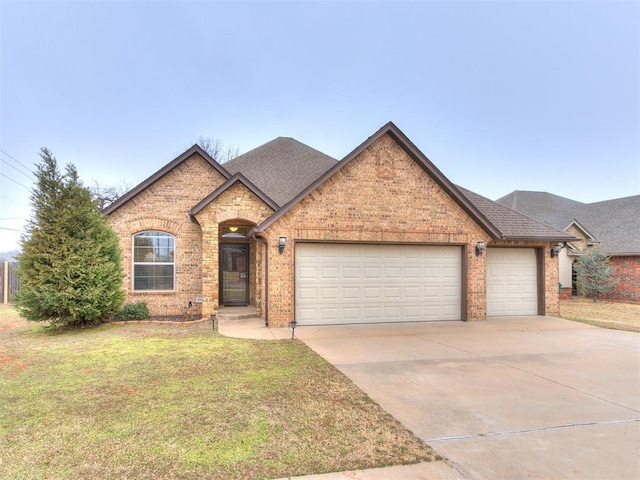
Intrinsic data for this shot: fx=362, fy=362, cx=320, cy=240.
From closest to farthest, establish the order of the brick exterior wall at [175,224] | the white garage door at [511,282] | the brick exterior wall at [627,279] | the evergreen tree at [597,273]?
the brick exterior wall at [175,224], the white garage door at [511,282], the evergreen tree at [597,273], the brick exterior wall at [627,279]

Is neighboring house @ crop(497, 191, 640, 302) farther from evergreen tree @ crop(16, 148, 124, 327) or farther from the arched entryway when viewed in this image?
evergreen tree @ crop(16, 148, 124, 327)

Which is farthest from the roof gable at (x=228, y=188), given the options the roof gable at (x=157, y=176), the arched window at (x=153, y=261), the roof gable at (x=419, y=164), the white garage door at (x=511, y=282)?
the white garage door at (x=511, y=282)

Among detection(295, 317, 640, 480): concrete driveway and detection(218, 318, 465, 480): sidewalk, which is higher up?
detection(218, 318, 465, 480): sidewalk

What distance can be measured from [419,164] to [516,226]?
4241 mm

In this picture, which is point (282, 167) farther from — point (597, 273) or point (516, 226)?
point (597, 273)

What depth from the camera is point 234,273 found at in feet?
47.4

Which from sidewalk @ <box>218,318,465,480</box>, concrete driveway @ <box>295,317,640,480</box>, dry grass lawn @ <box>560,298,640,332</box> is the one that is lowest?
dry grass lawn @ <box>560,298,640,332</box>

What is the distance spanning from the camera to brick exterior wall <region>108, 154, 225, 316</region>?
12.2 meters

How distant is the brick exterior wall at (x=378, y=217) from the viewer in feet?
33.9

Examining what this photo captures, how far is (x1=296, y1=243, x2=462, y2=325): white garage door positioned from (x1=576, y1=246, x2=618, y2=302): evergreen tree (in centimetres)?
1170

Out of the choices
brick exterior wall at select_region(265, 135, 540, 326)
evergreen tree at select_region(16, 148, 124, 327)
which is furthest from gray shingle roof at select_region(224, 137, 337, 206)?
evergreen tree at select_region(16, 148, 124, 327)

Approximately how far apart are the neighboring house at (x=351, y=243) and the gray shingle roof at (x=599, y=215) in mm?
10864

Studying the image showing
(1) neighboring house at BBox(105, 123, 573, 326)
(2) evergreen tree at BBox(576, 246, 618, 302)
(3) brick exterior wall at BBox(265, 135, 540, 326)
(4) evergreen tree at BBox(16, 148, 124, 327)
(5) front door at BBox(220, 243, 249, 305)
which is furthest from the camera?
(2) evergreen tree at BBox(576, 246, 618, 302)

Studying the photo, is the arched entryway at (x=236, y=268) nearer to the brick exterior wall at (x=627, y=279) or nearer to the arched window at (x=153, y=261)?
the arched window at (x=153, y=261)
